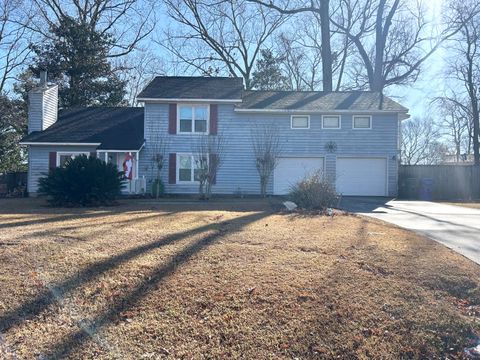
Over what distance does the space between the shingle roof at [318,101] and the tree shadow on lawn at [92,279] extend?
48.8 ft

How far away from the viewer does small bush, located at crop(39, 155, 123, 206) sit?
42.5 ft

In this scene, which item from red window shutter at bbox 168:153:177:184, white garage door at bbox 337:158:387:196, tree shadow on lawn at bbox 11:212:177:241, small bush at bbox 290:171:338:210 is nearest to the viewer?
tree shadow on lawn at bbox 11:212:177:241

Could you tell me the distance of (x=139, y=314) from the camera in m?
4.15

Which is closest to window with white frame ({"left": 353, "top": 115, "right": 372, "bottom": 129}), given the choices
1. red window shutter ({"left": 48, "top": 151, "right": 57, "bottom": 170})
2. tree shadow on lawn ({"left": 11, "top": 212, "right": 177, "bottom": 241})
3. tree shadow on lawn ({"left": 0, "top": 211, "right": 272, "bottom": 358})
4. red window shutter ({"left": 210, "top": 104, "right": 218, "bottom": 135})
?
red window shutter ({"left": 210, "top": 104, "right": 218, "bottom": 135})

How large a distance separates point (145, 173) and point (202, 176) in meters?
3.88

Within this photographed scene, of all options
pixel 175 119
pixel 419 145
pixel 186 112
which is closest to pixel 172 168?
pixel 175 119

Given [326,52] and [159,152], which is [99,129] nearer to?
[159,152]

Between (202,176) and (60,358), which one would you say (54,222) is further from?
(202,176)

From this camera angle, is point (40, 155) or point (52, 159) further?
point (40, 155)

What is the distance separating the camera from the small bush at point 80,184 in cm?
1297

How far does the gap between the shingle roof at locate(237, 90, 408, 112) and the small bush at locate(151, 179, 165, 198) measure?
539cm

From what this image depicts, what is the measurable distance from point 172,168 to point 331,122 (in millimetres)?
8330

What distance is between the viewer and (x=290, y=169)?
20766mm

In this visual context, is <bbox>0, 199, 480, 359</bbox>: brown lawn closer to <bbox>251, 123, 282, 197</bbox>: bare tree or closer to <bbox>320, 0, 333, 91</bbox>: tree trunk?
<bbox>251, 123, 282, 197</bbox>: bare tree
